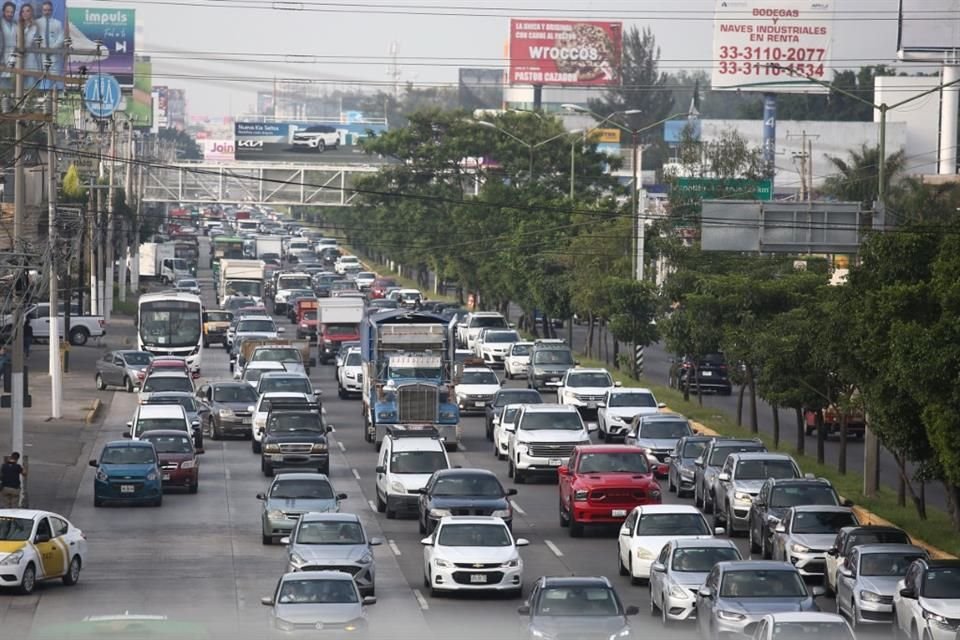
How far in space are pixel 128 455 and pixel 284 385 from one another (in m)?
14.9

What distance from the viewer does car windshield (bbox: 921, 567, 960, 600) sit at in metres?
24.7

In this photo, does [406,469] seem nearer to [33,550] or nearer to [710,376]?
[33,550]

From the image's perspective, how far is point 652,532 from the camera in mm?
31359

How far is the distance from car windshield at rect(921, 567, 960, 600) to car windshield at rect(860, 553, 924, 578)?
92.6 inches

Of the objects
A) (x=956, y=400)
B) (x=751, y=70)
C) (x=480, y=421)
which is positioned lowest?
(x=480, y=421)

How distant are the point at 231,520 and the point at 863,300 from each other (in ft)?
45.4

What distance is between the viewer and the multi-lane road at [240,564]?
27547mm

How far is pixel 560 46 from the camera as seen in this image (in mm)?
172875

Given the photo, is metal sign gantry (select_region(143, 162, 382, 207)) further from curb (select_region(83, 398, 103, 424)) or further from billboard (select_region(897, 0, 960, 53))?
curb (select_region(83, 398, 103, 424))

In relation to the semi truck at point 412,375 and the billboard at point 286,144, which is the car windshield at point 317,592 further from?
the billboard at point 286,144

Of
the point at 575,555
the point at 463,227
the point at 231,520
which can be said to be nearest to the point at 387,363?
the point at 231,520

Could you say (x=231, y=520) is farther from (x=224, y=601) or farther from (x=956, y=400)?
(x=956, y=400)

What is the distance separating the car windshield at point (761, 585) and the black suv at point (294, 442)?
20966 millimetres

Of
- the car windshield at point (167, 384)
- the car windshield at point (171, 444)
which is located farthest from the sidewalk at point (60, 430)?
the car windshield at point (171, 444)
